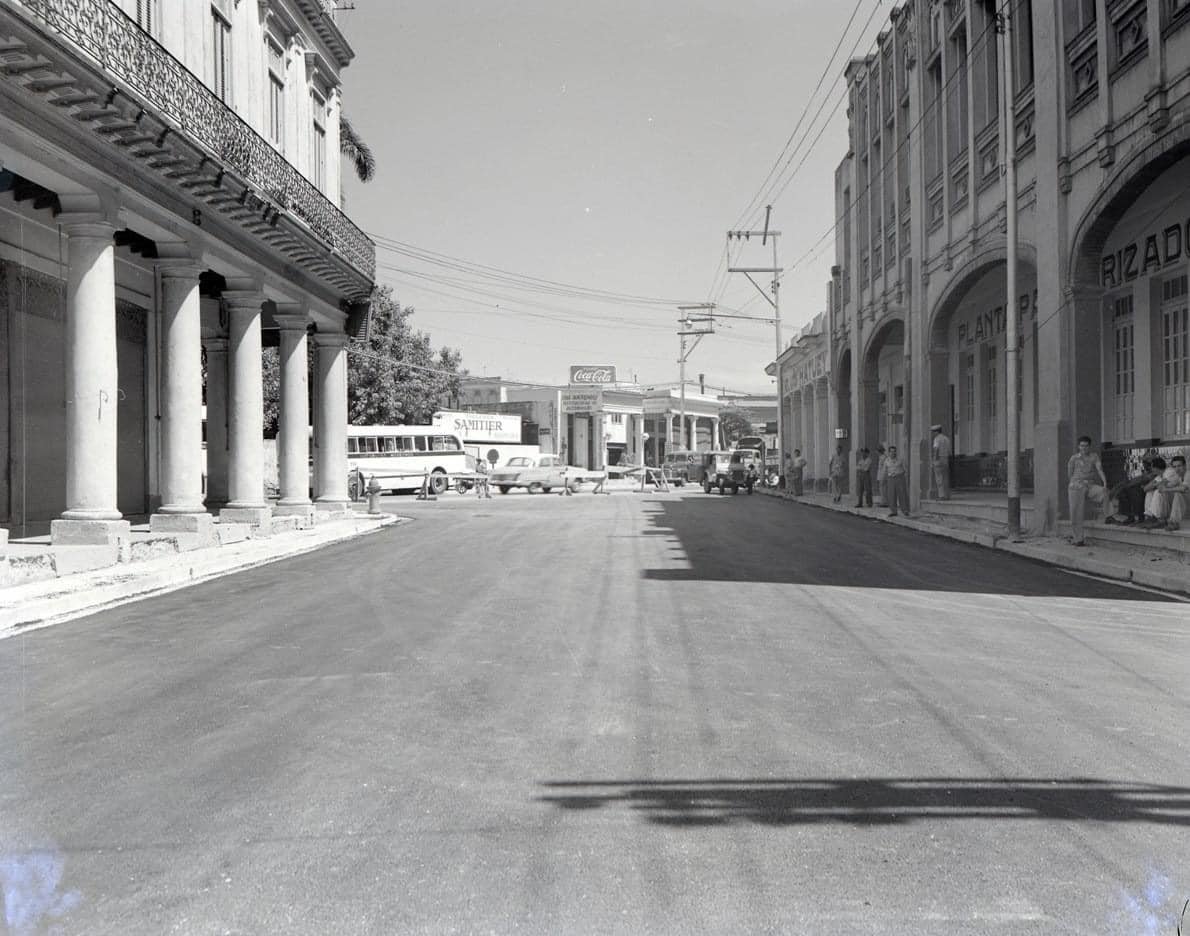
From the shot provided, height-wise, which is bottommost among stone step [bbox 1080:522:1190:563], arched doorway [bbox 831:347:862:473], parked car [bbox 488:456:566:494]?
stone step [bbox 1080:522:1190:563]

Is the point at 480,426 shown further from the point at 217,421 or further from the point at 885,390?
the point at 217,421

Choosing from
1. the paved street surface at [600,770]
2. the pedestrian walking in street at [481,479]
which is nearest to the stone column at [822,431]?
the pedestrian walking in street at [481,479]

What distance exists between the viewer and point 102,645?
792cm

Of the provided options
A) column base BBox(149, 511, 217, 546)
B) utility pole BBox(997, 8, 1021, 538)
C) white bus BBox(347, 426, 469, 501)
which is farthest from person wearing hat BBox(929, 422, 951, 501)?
white bus BBox(347, 426, 469, 501)

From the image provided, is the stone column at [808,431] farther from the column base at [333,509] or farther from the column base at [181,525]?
the column base at [181,525]

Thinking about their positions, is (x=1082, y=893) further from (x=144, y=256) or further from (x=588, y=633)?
(x=144, y=256)

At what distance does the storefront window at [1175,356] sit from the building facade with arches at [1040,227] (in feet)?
0.11

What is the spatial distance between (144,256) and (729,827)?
54.4 ft

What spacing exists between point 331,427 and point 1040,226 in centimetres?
1486

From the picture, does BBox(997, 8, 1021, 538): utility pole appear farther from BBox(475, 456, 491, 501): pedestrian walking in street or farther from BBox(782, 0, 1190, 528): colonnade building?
BBox(475, 456, 491, 501): pedestrian walking in street

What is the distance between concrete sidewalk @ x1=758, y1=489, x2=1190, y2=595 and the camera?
38.3ft

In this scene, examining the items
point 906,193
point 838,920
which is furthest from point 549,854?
point 906,193

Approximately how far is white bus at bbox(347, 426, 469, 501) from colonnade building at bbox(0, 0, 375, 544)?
23.4 m

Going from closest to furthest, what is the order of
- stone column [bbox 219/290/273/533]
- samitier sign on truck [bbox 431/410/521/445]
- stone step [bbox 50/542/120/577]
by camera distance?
1. stone step [bbox 50/542/120/577]
2. stone column [bbox 219/290/273/533]
3. samitier sign on truck [bbox 431/410/521/445]
